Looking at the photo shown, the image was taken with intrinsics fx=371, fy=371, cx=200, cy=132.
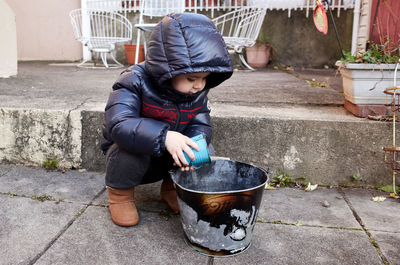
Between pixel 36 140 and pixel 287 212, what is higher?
pixel 36 140

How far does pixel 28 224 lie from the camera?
164 cm

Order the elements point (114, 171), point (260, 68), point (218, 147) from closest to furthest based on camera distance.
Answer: point (114, 171) < point (218, 147) < point (260, 68)

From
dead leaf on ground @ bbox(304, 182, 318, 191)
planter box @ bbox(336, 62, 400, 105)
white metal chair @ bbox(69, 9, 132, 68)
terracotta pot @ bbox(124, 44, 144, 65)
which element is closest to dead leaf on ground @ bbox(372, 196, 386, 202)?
dead leaf on ground @ bbox(304, 182, 318, 191)

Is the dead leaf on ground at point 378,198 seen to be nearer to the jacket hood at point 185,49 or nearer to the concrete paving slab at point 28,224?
the jacket hood at point 185,49

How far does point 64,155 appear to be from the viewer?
7.54 ft

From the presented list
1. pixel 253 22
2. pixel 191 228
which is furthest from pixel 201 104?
pixel 253 22

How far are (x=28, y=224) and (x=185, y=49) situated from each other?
3.40ft

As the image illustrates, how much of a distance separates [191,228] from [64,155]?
119 cm

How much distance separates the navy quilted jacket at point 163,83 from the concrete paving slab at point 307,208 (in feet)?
2.07

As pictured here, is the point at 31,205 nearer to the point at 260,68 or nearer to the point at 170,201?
the point at 170,201

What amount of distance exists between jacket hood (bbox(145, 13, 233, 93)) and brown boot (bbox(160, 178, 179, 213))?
598 mm

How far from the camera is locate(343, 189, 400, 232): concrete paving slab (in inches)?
66.5

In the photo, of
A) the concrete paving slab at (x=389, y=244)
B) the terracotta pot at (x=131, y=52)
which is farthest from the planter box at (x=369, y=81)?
the terracotta pot at (x=131, y=52)

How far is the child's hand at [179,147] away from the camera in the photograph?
142 centimetres
